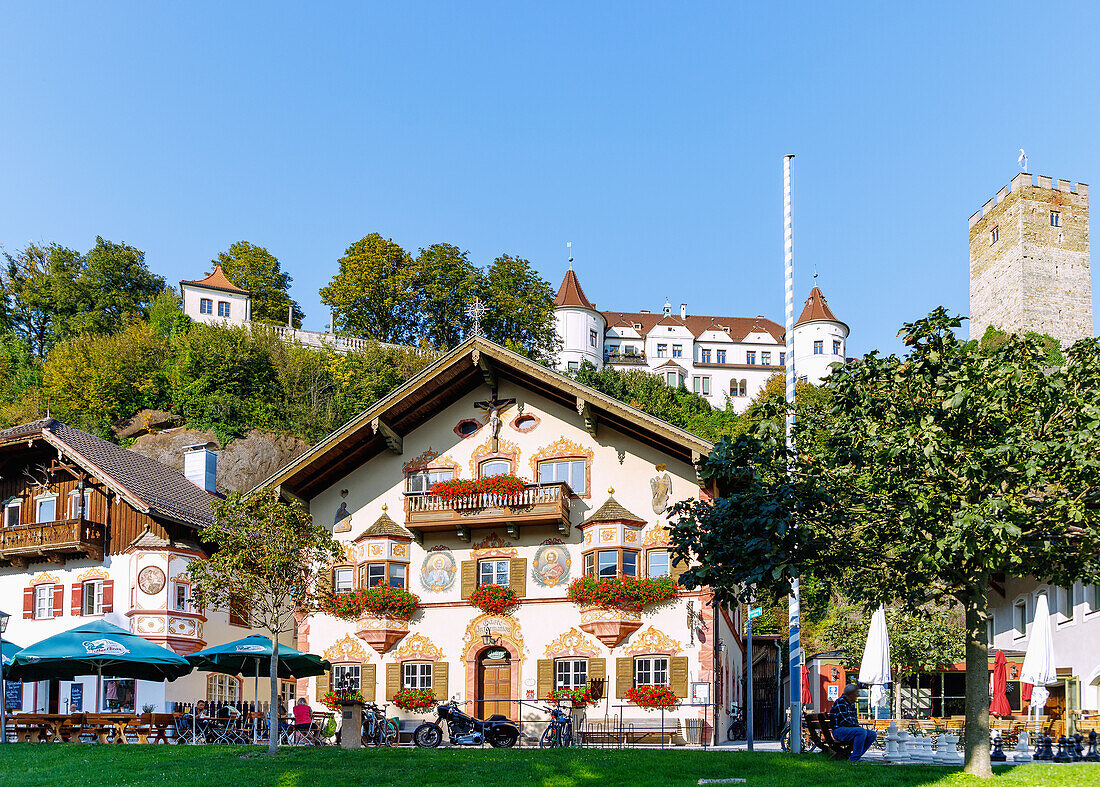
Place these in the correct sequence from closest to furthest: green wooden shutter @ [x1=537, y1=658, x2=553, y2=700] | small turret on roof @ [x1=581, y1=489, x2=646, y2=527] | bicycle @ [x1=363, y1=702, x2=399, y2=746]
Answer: bicycle @ [x1=363, y1=702, x2=399, y2=746]
green wooden shutter @ [x1=537, y1=658, x2=553, y2=700]
small turret on roof @ [x1=581, y1=489, x2=646, y2=527]

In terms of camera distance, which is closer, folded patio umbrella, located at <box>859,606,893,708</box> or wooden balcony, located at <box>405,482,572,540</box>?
folded patio umbrella, located at <box>859,606,893,708</box>

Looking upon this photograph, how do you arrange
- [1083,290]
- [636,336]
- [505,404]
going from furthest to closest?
[636,336] → [1083,290] → [505,404]

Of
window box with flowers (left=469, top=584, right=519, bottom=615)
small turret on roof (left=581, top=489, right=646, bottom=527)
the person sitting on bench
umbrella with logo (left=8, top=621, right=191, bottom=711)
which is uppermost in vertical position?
small turret on roof (left=581, top=489, right=646, bottom=527)

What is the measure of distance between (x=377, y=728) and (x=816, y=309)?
89.4m

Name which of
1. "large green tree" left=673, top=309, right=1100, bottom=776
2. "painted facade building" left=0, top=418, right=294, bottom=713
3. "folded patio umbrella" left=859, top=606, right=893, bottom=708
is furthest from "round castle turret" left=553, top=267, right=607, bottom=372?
"large green tree" left=673, top=309, right=1100, bottom=776

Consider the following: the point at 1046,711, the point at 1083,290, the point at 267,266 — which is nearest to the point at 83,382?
the point at 267,266

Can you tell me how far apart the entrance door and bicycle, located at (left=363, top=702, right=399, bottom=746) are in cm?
236

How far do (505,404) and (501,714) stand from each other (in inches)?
335

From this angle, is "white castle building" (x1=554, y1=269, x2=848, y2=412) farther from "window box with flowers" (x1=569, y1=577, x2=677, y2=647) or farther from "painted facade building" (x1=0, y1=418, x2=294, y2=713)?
"window box with flowers" (x1=569, y1=577, x2=677, y2=647)

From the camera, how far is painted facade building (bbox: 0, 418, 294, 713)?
34781 millimetres

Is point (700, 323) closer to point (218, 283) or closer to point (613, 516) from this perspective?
point (218, 283)

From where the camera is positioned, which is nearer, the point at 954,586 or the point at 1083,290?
the point at 954,586

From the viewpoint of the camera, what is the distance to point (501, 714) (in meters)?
30.5

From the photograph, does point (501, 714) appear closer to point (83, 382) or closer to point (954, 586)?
point (954, 586)
